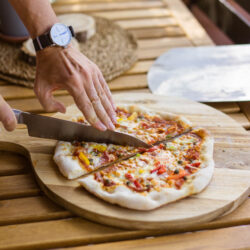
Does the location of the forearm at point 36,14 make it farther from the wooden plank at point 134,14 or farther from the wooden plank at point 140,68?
the wooden plank at point 134,14

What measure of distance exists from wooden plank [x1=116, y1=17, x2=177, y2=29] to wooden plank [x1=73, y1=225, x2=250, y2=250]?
2.57 m

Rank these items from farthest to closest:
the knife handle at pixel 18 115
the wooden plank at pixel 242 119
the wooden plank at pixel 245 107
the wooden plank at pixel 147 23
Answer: the wooden plank at pixel 147 23
the wooden plank at pixel 245 107
the wooden plank at pixel 242 119
the knife handle at pixel 18 115

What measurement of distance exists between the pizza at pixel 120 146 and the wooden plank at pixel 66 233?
0.92ft

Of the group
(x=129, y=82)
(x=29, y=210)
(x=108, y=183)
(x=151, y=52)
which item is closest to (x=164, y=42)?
(x=151, y=52)

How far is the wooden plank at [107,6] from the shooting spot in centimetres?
429

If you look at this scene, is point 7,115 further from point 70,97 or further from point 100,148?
point 70,97

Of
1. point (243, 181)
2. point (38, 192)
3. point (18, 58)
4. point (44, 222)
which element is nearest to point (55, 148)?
point (38, 192)

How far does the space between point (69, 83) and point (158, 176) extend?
0.70 m

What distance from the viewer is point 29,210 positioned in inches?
80.2

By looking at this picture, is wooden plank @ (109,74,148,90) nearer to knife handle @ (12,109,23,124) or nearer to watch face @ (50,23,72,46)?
watch face @ (50,23,72,46)

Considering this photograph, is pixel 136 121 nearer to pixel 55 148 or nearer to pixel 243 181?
pixel 55 148

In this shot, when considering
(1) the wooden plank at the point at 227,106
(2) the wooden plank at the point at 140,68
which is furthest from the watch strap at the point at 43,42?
(1) the wooden plank at the point at 227,106

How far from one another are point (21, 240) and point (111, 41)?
7.17 ft

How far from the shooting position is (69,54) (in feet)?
7.34
